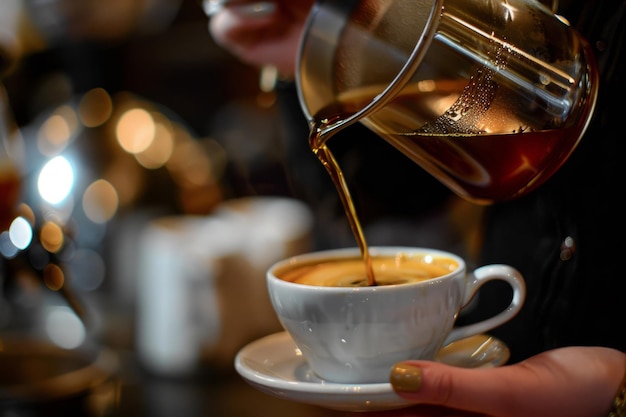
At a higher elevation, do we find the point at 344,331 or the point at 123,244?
the point at 344,331

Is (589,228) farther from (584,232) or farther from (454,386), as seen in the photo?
(454,386)

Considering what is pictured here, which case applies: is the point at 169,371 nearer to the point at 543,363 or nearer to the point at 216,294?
the point at 216,294

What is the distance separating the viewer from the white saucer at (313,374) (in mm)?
565

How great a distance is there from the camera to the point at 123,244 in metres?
1.32

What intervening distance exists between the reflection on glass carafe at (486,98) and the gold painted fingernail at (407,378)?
0.17 m

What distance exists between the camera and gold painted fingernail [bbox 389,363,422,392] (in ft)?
1.73

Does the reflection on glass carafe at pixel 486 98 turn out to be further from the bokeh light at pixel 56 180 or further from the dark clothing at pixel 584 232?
the bokeh light at pixel 56 180

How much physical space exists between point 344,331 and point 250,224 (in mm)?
623

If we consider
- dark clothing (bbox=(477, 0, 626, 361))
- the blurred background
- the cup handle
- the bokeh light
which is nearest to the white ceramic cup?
the cup handle

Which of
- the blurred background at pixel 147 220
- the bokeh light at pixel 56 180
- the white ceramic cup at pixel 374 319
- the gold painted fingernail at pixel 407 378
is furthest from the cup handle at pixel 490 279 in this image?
the bokeh light at pixel 56 180

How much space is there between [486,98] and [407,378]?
213 mm

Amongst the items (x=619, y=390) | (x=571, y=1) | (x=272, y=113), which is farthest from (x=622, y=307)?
(x=272, y=113)

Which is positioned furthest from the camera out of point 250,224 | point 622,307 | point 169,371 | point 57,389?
point 250,224

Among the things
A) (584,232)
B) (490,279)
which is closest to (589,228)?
(584,232)
